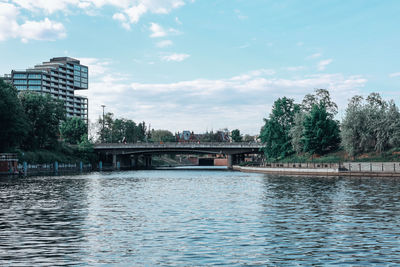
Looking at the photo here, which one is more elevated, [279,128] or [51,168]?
[279,128]

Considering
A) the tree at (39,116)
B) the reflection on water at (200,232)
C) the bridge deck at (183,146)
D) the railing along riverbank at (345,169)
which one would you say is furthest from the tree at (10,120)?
the reflection on water at (200,232)

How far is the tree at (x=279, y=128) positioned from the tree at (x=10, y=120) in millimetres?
62554

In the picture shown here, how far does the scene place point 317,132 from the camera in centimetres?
11075

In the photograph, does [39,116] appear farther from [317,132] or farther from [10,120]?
[317,132]

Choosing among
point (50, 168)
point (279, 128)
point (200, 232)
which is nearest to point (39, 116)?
point (50, 168)

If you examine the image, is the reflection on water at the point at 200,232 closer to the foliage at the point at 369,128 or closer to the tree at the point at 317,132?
the foliage at the point at 369,128

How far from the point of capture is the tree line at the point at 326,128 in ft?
314

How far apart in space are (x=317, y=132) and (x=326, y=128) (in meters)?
3.81

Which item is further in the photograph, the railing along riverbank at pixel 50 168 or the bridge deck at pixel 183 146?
the bridge deck at pixel 183 146

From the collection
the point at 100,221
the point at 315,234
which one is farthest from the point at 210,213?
the point at 315,234

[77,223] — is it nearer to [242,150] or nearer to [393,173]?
[393,173]

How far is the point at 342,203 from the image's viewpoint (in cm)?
3919

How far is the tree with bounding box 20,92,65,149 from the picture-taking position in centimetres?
12400

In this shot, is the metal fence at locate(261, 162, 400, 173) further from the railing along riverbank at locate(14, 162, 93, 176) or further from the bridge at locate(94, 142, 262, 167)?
the railing along riverbank at locate(14, 162, 93, 176)
